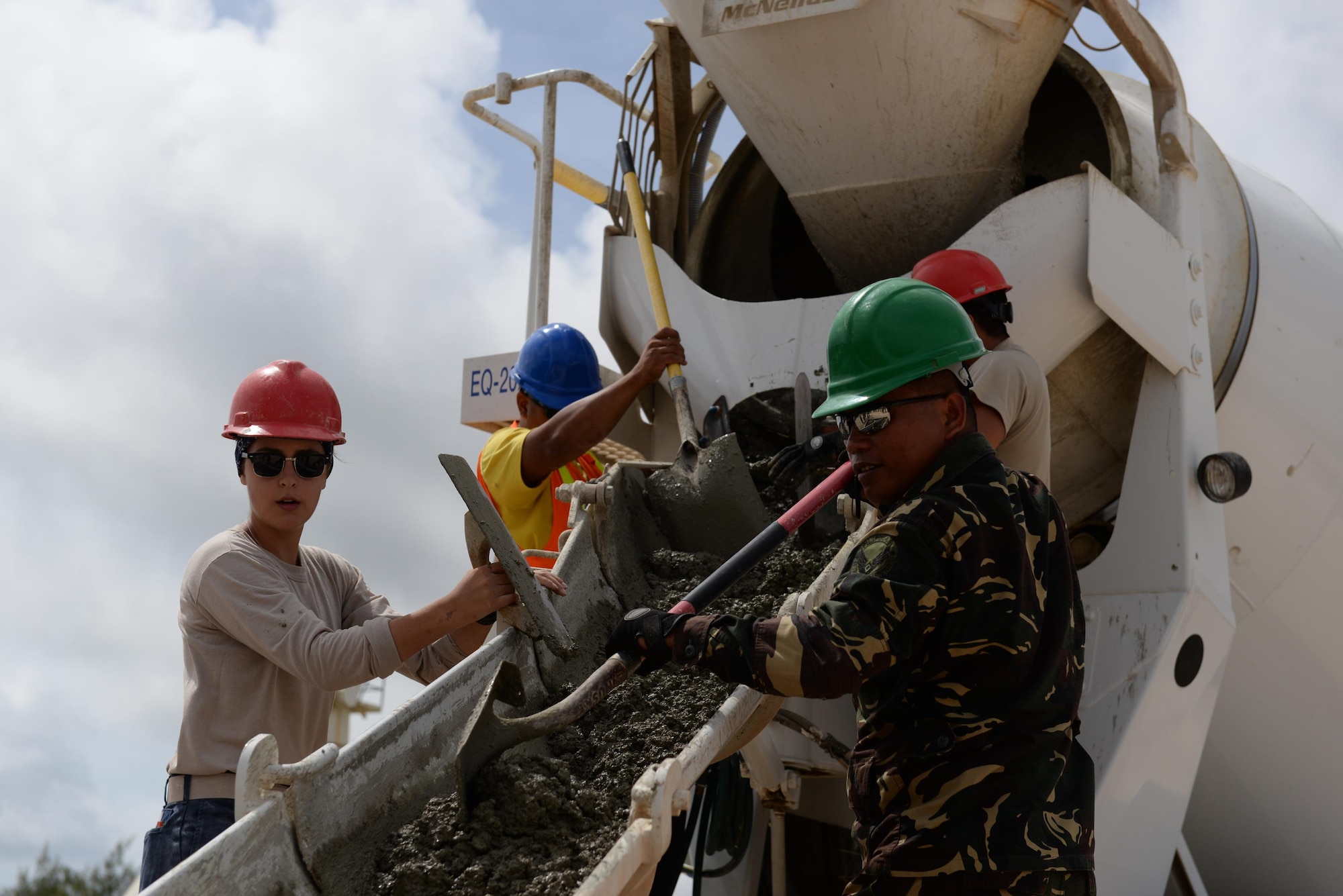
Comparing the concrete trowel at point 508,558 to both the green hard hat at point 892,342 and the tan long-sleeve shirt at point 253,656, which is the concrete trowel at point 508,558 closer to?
Answer: the tan long-sleeve shirt at point 253,656

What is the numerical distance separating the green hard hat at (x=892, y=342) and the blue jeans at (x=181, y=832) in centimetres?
142

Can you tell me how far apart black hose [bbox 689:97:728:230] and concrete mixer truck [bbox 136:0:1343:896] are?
7 centimetres

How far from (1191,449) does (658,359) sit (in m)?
1.52

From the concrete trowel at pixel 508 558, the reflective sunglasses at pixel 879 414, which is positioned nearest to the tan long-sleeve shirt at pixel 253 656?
the concrete trowel at pixel 508 558

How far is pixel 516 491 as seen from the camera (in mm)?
3590

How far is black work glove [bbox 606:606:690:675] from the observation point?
2.22m

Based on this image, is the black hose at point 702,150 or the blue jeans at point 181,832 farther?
the black hose at point 702,150

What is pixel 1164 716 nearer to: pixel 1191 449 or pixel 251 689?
pixel 1191 449

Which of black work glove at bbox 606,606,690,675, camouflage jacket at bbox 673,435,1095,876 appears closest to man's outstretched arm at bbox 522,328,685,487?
black work glove at bbox 606,606,690,675

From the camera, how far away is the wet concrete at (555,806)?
A: 86.4 inches

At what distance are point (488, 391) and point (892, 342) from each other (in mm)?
3340

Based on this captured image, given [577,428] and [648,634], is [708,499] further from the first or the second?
[648,634]

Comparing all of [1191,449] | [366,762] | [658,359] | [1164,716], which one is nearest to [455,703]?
[366,762]

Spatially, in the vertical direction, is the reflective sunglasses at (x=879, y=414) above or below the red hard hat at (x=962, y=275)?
below
